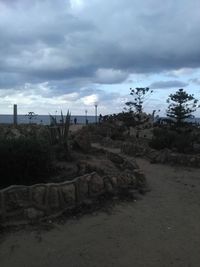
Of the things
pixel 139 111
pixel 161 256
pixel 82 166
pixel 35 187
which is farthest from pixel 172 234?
pixel 139 111

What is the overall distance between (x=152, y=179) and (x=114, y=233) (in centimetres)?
433

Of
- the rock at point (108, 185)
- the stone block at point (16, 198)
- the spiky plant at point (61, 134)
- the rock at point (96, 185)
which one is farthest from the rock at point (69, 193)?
the spiky plant at point (61, 134)

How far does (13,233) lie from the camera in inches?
246

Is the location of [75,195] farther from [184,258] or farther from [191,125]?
[191,125]

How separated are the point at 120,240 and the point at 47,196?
4.77ft

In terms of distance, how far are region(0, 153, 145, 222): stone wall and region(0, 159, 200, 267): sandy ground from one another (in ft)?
1.25

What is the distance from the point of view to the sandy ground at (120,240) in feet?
17.9

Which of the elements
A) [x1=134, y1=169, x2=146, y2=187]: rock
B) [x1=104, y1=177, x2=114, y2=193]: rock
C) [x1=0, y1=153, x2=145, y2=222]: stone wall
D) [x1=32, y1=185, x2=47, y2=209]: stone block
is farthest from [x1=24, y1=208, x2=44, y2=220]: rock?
[x1=134, y1=169, x2=146, y2=187]: rock

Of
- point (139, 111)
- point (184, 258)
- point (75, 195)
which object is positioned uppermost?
point (139, 111)

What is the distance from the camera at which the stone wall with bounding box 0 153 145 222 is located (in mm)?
6625

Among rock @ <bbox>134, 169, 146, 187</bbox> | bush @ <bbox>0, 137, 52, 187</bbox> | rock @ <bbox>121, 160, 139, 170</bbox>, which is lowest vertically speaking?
rock @ <bbox>134, 169, 146, 187</bbox>

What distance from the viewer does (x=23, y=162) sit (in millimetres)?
8461

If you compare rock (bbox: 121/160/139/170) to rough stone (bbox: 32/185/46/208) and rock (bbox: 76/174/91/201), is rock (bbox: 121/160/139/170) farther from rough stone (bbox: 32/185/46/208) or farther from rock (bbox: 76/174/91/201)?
rough stone (bbox: 32/185/46/208)

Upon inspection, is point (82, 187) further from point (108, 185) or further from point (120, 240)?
point (120, 240)
